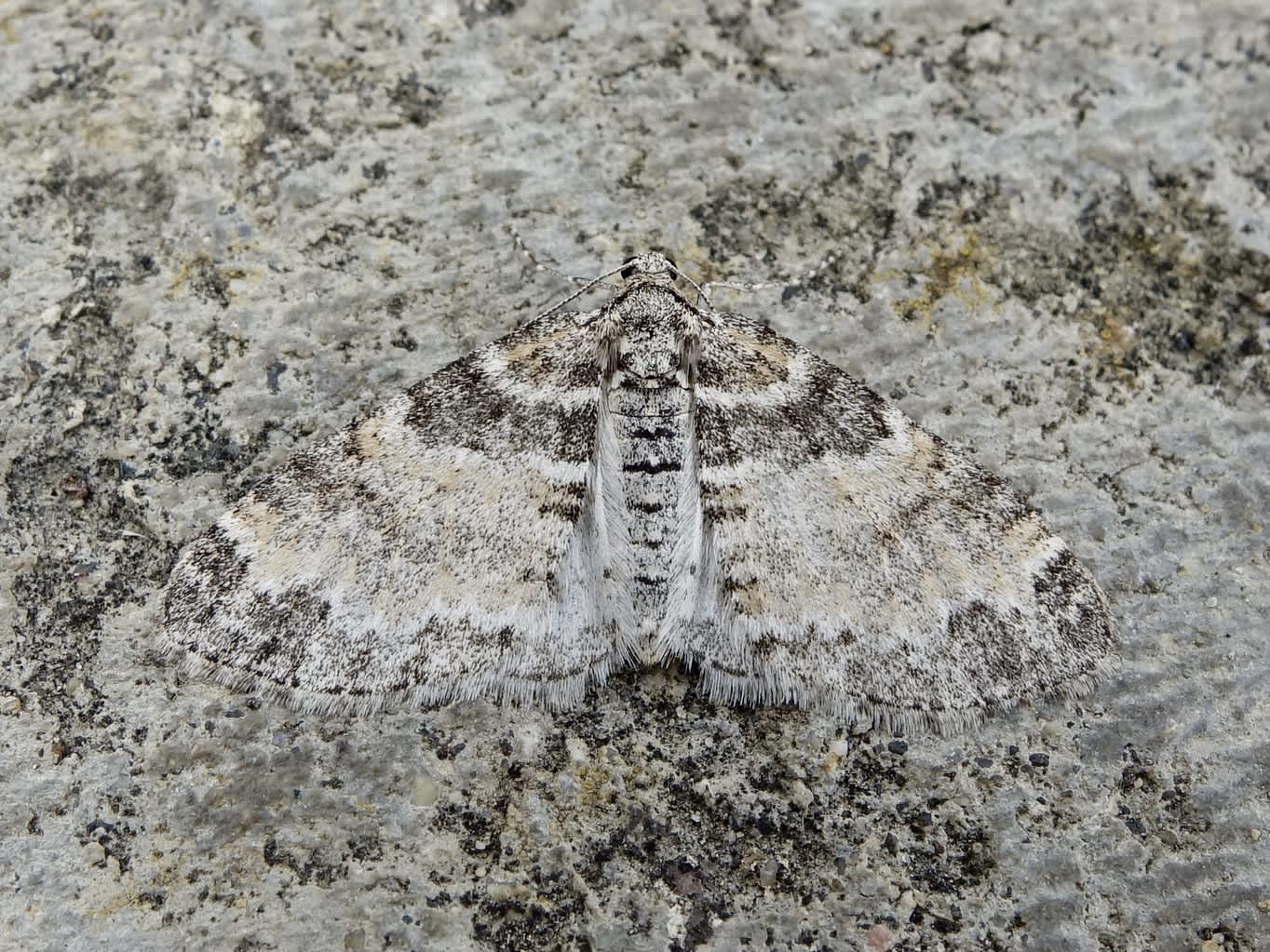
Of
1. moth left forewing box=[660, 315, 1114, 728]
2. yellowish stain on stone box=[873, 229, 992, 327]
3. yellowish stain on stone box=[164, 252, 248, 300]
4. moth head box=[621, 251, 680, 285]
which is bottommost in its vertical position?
moth left forewing box=[660, 315, 1114, 728]

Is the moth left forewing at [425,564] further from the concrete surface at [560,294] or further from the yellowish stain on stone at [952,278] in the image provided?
the yellowish stain on stone at [952,278]

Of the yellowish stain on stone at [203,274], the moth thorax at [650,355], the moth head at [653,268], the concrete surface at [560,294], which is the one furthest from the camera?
the yellowish stain on stone at [203,274]

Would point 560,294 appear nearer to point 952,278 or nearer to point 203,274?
point 203,274

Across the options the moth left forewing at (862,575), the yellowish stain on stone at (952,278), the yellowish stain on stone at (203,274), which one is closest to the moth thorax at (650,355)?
the moth left forewing at (862,575)

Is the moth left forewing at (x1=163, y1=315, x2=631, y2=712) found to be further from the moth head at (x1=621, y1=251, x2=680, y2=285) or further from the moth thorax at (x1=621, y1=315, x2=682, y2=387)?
the moth head at (x1=621, y1=251, x2=680, y2=285)

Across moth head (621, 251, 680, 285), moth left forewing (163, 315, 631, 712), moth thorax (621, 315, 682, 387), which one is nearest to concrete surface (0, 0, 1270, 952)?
moth left forewing (163, 315, 631, 712)

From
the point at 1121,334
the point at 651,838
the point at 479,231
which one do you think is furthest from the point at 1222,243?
the point at 651,838
